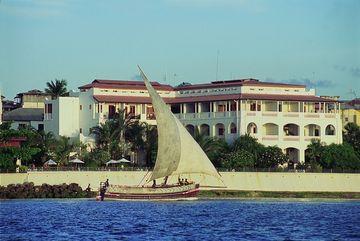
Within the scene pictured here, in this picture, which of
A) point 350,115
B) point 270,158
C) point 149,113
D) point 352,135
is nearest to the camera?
point 270,158

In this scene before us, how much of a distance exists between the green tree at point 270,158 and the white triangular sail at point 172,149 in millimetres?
17077

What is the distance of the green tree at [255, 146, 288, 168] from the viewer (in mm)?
115750

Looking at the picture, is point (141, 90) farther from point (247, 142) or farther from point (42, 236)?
point (42, 236)

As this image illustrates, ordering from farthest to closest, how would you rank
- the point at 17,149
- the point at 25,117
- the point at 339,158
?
the point at 25,117 → the point at 339,158 → the point at 17,149

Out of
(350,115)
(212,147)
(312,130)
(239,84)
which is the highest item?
(239,84)

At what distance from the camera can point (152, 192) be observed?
10131 centimetres

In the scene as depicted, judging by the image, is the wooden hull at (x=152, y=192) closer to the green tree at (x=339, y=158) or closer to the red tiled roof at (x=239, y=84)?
the green tree at (x=339, y=158)

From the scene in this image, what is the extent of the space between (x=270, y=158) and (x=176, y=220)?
42760 millimetres

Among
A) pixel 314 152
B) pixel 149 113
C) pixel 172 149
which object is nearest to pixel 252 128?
pixel 314 152

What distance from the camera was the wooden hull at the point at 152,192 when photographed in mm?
101188

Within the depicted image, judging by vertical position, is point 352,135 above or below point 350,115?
below

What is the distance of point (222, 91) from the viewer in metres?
125

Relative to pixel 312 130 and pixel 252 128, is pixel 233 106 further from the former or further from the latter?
pixel 312 130

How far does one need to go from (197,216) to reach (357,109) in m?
73.2
